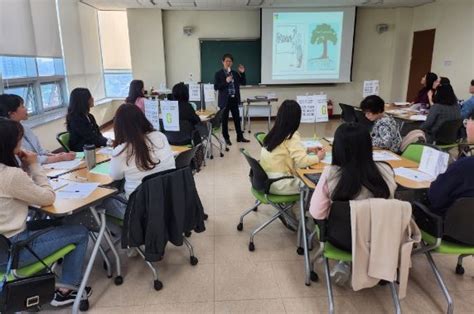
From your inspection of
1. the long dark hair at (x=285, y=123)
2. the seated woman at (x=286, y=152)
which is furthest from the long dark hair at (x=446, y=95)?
the long dark hair at (x=285, y=123)

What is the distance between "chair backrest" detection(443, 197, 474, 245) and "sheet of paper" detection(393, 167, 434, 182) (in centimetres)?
43

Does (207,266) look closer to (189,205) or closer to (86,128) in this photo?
(189,205)

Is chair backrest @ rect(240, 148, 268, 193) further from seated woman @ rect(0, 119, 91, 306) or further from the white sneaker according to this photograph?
seated woman @ rect(0, 119, 91, 306)

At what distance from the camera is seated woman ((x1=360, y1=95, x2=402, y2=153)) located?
3.04 metres

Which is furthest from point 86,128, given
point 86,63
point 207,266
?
point 86,63

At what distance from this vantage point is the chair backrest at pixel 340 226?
5.86 ft

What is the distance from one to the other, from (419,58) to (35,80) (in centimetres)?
799

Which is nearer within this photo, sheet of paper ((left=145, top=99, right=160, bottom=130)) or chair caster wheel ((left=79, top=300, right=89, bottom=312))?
chair caster wheel ((left=79, top=300, right=89, bottom=312))

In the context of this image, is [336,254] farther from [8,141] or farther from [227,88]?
[227,88]

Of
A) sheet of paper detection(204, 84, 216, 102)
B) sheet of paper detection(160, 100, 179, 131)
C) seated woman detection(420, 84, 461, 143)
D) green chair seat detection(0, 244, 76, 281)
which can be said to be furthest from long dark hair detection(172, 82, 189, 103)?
seated woman detection(420, 84, 461, 143)

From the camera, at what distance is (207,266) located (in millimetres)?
2604

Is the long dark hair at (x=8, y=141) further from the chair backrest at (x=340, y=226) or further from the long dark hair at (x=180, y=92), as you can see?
the long dark hair at (x=180, y=92)

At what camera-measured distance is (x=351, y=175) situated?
1811 millimetres

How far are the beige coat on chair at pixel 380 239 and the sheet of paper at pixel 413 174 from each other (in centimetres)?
58
